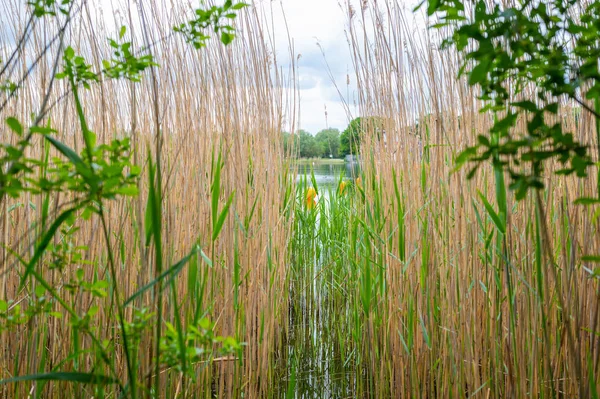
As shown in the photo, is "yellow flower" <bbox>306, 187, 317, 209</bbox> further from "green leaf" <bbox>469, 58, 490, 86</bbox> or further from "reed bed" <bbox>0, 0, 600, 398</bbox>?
"green leaf" <bbox>469, 58, 490, 86</bbox>

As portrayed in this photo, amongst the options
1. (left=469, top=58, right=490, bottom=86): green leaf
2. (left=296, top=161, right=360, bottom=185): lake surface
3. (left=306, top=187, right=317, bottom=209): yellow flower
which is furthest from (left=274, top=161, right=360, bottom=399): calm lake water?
(left=469, top=58, right=490, bottom=86): green leaf

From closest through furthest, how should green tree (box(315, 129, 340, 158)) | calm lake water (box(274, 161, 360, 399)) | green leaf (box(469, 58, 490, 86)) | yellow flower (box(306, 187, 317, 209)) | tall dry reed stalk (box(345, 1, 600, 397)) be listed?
green leaf (box(469, 58, 490, 86))
tall dry reed stalk (box(345, 1, 600, 397))
calm lake water (box(274, 161, 360, 399))
green tree (box(315, 129, 340, 158))
yellow flower (box(306, 187, 317, 209))

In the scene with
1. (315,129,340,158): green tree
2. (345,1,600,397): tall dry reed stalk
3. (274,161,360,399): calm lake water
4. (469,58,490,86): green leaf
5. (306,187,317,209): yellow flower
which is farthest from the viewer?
(306,187,317,209): yellow flower

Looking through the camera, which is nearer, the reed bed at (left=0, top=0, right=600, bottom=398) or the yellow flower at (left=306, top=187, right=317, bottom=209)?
the reed bed at (left=0, top=0, right=600, bottom=398)

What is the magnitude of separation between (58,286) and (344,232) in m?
2.02

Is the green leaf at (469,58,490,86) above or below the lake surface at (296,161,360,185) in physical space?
above

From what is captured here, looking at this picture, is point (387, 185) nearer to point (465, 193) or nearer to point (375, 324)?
point (465, 193)

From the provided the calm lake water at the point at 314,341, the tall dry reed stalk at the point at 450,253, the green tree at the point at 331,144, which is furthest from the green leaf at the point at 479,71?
the green tree at the point at 331,144

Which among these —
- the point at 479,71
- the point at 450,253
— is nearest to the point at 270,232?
the point at 450,253

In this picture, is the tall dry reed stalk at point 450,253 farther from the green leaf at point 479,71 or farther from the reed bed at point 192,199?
the green leaf at point 479,71

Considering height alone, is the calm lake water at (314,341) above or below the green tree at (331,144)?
below

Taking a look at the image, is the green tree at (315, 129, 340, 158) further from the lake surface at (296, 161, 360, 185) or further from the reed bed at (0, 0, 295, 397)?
the reed bed at (0, 0, 295, 397)

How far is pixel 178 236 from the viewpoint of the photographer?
1595mm

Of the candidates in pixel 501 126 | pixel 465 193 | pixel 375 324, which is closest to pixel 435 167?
pixel 465 193
